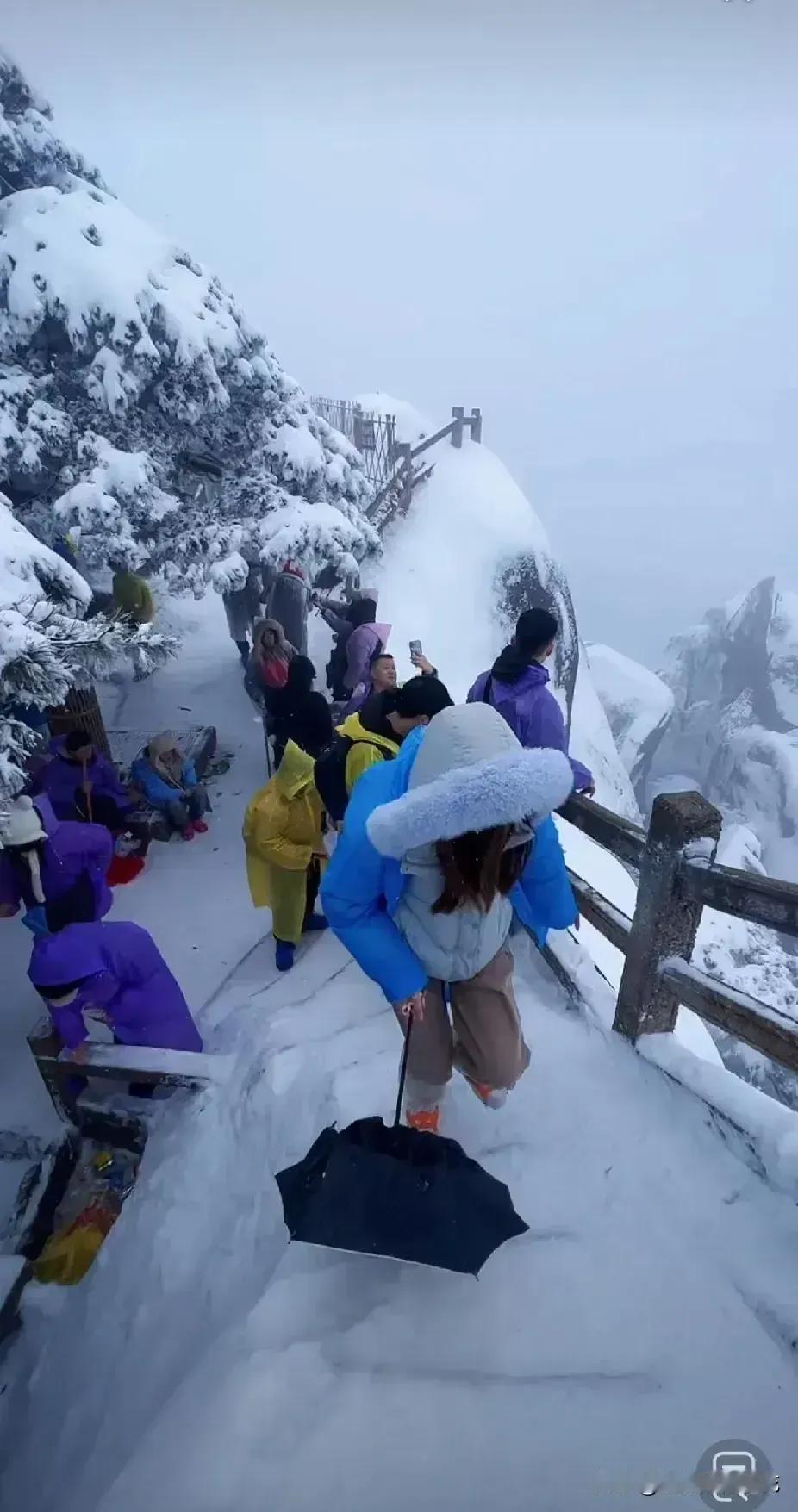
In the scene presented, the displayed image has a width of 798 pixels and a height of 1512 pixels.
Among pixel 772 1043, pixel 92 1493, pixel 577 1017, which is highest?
pixel 772 1043

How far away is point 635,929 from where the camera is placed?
2.81 meters

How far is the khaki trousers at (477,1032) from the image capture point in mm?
2471

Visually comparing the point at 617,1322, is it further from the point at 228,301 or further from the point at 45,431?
the point at 228,301

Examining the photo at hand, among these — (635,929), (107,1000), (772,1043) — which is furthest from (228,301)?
(772,1043)

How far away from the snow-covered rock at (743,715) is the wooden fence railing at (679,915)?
3394cm

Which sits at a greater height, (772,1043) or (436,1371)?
(772,1043)

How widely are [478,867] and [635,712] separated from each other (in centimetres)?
4427

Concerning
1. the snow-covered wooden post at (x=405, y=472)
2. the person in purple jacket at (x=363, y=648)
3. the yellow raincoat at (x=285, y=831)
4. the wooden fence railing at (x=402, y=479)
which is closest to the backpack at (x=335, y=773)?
the yellow raincoat at (x=285, y=831)

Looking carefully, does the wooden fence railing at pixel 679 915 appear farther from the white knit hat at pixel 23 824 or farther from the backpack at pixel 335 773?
the white knit hat at pixel 23 824

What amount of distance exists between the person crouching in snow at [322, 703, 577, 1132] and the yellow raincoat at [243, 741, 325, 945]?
5.27ft

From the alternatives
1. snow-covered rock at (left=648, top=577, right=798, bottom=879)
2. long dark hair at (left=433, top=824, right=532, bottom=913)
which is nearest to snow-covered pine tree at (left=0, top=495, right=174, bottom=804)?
long dark hair at (left=433, top=824, right=532, bottom=913)

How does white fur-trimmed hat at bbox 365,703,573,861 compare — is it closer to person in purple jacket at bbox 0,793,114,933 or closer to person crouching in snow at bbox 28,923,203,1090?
person crouching in snow at bbox 28,923,203,1090

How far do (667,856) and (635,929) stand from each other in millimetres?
441

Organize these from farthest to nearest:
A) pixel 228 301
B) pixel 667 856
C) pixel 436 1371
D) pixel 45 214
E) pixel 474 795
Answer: pixel 228 301 < pixel 45 214 < pixel 667 856 < pixel 436 1371 < pixel 474 795
